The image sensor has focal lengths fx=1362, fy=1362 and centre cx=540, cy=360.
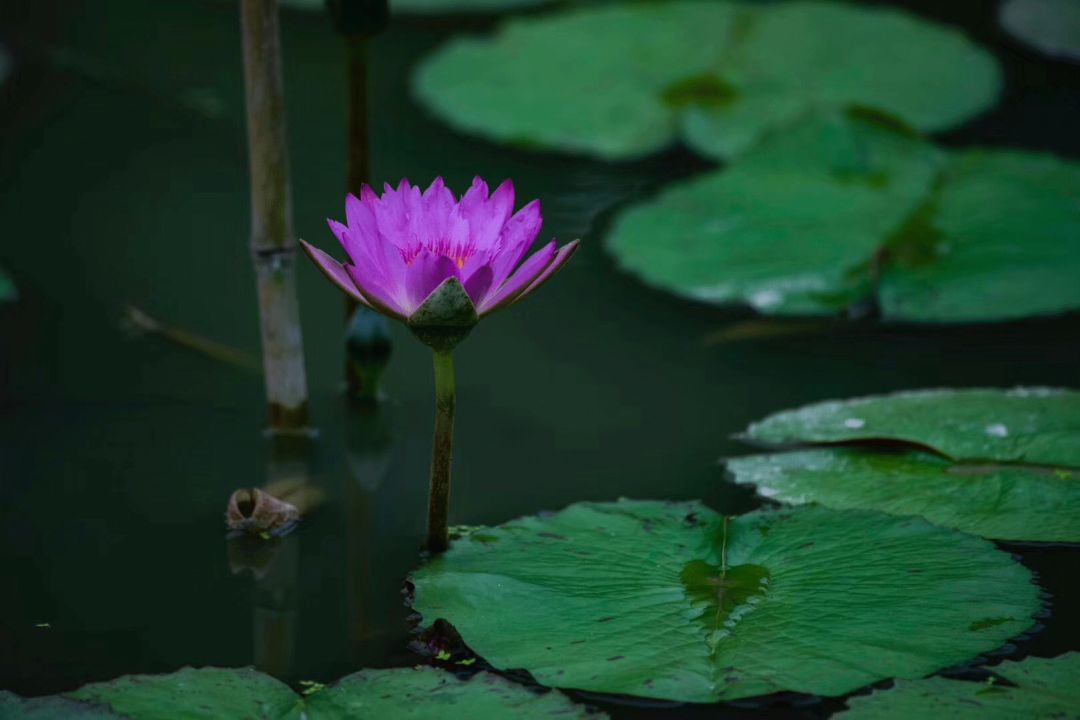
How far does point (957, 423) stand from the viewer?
2.21 m

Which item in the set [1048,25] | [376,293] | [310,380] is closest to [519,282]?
[376,293]

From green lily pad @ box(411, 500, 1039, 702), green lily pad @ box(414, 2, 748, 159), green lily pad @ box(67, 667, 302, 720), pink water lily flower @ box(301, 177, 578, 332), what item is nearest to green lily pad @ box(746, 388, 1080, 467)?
green lily pad @ box(411, 500, 1039, 702)

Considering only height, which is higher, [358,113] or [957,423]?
[358,113]

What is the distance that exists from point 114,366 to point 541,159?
56.9 inches

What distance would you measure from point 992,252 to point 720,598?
4.91 feet

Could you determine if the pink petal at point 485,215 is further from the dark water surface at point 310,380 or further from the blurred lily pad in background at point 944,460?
the blurred lily pad in background at point 944,460

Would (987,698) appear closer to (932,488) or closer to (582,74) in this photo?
(932,488)

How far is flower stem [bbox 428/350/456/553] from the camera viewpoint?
5.87ft

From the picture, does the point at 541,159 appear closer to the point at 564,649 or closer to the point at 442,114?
the point at 442,114

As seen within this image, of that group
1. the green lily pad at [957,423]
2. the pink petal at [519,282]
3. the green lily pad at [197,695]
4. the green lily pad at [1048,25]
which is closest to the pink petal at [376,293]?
the pink petal at [519,282]

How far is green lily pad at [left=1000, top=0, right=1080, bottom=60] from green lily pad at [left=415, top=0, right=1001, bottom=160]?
323 mm

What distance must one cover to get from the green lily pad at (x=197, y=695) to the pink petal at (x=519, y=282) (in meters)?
0.53

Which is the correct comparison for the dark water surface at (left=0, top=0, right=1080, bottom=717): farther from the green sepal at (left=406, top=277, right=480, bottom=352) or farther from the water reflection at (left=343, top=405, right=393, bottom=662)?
the green sepal at (left=406, top=277, right=480, bottom=352)

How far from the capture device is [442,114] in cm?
390
